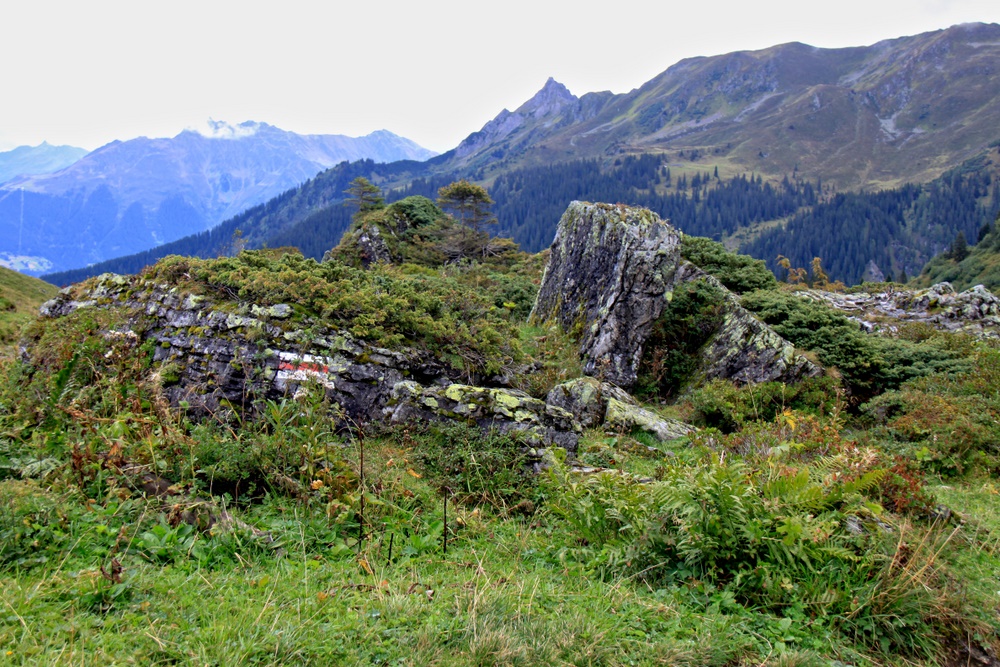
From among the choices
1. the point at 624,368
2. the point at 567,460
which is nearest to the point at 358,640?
the point at 567,460

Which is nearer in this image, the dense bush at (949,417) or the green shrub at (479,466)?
the green shrub at (479,466)

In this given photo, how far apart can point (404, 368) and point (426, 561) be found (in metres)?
5.43

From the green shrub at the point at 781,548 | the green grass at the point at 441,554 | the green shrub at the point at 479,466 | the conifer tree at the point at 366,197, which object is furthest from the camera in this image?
the conifer tree at the point at 366,197

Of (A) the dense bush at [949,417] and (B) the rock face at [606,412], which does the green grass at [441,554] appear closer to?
(A) the dense bush at [949,417]

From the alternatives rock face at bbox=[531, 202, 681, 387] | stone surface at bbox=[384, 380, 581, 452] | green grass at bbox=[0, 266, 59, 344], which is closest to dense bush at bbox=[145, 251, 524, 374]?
stone surface at bbox=[384, 380, 581, 452]

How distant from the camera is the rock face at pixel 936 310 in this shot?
59.7 feet

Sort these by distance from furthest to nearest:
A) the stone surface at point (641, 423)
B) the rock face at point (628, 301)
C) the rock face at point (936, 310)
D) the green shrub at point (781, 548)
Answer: the rock face at point (936, 310), the rock face at point (628, 301), the stone surface at point (641, 423), the green shrub at point (781, 548)

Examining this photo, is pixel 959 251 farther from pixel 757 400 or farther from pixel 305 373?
pixel 305 373

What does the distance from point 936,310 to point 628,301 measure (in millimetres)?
15398

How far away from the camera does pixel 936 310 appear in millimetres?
20922

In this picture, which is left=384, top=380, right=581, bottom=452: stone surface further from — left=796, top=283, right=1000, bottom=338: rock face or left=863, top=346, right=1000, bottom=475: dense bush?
left=796, top=283, right=1000, bottom=338: rock face

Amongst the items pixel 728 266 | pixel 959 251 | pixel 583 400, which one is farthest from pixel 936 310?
pixel 959 251

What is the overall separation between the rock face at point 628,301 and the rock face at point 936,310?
6285 mm

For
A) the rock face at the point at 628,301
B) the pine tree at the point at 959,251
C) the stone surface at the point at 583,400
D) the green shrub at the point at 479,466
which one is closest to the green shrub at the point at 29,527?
the green shrub at the point at 479,466
